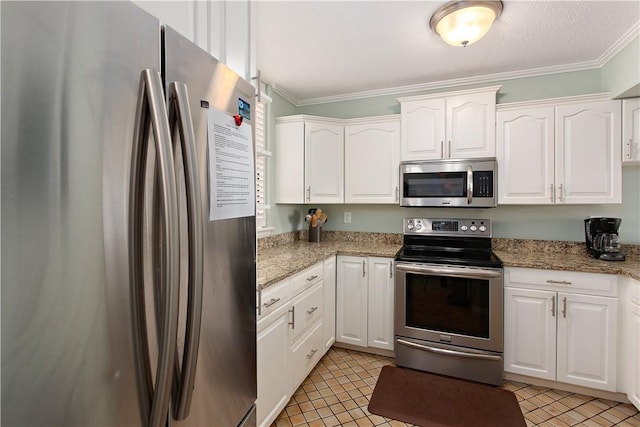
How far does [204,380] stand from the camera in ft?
2.70

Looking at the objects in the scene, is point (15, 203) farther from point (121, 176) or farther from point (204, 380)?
point (204, 380)

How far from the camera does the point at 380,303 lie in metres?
2.61

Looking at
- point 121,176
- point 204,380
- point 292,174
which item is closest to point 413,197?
point 292,174

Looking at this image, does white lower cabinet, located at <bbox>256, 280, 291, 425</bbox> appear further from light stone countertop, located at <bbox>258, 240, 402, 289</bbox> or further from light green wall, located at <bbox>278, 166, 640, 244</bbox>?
light green wall, located at <bbox>278, 166, 640, 244</bbox>

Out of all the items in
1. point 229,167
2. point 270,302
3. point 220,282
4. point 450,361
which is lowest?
point 450,361

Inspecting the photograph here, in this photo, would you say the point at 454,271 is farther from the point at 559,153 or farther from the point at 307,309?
the point at 559,153

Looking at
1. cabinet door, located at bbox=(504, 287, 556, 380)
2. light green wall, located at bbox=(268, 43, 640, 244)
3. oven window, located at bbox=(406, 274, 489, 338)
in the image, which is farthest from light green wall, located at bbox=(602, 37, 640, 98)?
oven window, located at bbox=(406, 274, 489, 338)

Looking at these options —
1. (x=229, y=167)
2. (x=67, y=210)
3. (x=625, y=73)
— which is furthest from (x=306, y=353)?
(x=625, y=73)

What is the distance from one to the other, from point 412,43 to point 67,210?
2.33m

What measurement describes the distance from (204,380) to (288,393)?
127cm

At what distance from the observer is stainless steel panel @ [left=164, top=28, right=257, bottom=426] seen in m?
0.76

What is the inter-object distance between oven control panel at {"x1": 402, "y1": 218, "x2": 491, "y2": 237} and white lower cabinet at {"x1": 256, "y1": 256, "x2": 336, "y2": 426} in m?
0.88

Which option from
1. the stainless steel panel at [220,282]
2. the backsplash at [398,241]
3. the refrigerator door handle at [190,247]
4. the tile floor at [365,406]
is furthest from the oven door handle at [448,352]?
the refrigerator door handle at [190,247]

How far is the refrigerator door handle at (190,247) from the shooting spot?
67 centimetres
